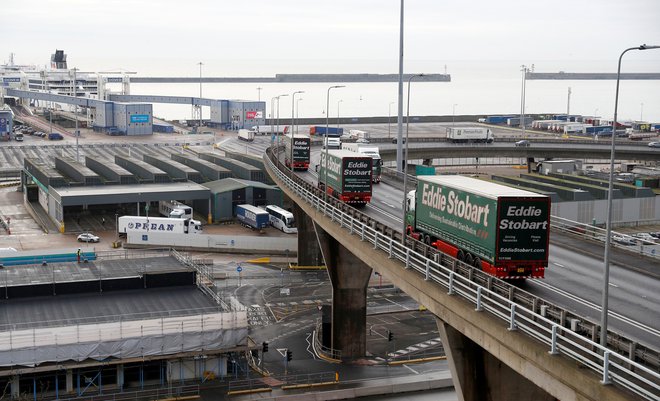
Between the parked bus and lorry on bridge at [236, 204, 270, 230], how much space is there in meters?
1.13

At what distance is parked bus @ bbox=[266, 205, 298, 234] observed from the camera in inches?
3396

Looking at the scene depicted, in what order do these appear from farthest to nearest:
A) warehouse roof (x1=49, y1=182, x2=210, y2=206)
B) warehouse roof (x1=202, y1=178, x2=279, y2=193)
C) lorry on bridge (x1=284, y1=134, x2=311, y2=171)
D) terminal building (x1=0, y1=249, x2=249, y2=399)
A: warehouse roof (x1=202, y1=178, x2=279, y2=193) → warehouse roof (x1=49, y1=182, x2=210, y2=206) → lorry on bridge (x1=284, y1=134, x2=311, y2=171) → terminal building (x1=0, y1=249, x2=249, y2=399)

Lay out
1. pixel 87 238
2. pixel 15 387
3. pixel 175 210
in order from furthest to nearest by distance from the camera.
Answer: pixel 175 210, pixel 87 238, pixel 15 387

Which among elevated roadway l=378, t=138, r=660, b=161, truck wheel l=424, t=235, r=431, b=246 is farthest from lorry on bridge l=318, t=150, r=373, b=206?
elevated roadway l=378, t=138, r=660, b=161

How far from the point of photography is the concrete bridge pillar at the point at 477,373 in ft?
91.2

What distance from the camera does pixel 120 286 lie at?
5319cm

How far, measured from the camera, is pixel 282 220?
8700cm

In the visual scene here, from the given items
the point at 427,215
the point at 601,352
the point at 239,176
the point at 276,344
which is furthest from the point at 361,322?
the point at 239,176

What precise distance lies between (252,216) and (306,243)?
14.8 meters

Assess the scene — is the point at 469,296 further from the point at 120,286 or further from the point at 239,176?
the point at 239,176

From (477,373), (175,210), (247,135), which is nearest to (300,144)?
(175,210)

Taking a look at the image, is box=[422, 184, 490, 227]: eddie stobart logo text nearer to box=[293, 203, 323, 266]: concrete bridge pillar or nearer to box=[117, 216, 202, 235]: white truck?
box=[293, 203, 323, 266]: concrete bridge pillar

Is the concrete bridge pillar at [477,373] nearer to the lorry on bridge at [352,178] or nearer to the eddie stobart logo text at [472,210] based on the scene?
the eddie stobart logo text at [472,210]

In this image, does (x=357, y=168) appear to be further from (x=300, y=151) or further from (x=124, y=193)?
(x=124, y=193)
